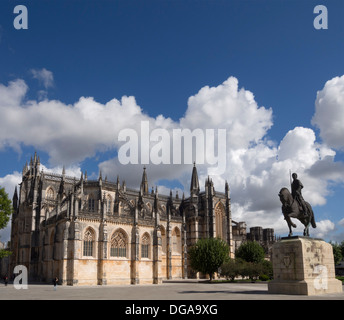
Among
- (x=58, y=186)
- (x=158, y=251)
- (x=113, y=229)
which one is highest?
(x=58, y=186)

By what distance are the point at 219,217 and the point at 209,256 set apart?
63.6 ft

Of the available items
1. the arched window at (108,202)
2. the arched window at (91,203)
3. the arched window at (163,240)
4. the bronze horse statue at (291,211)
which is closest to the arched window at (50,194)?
the arched window at (91,203)

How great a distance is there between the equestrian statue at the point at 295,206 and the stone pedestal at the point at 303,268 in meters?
1.10

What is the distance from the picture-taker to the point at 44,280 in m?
48.2

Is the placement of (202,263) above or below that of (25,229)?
below

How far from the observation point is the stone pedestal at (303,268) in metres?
21.1

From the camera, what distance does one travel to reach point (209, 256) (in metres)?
52.6

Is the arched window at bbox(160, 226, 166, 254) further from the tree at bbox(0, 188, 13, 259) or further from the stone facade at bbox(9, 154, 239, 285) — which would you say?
the tree at bbox(0, 188, 13, 259)

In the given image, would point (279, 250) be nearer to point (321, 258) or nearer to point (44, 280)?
point (321, 258)

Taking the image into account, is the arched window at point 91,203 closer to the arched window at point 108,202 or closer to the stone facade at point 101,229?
the stone facade at point 101,229
